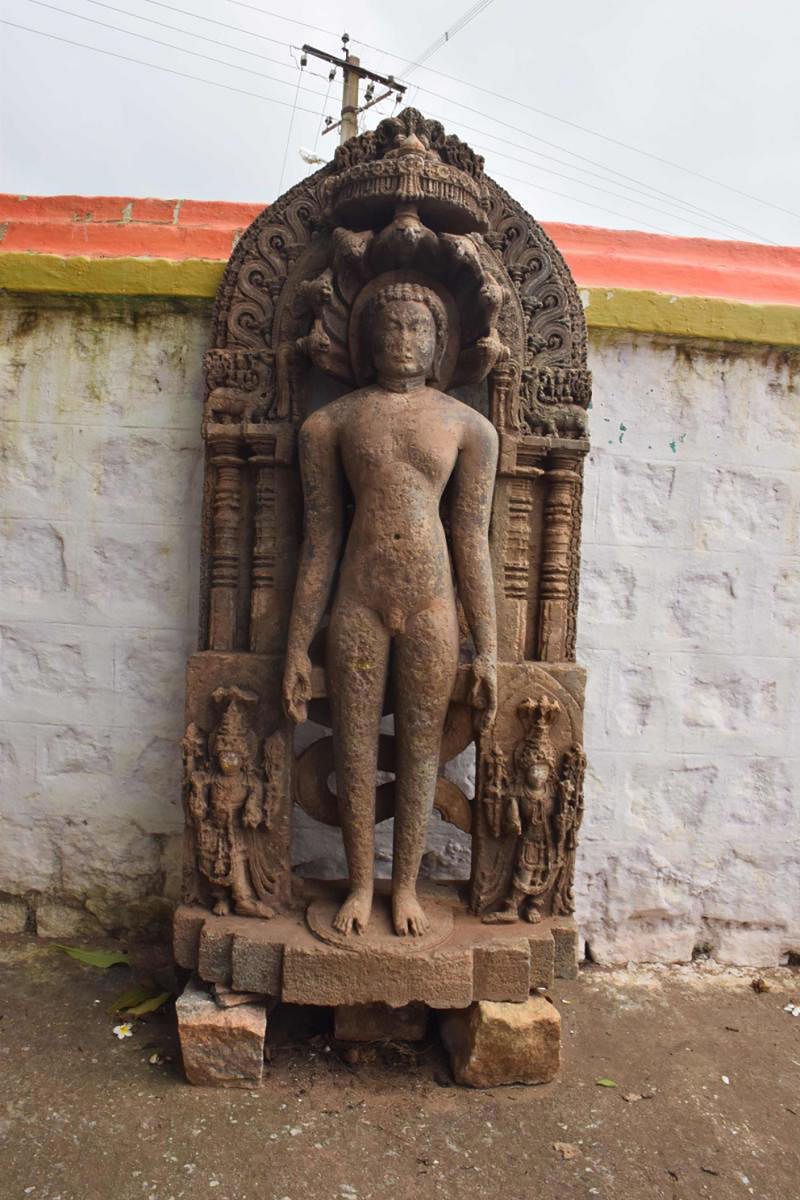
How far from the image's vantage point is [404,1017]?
8.26ft

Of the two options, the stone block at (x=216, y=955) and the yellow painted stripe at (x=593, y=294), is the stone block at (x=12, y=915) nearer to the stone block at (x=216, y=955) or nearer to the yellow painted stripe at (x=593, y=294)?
the stone block at (x=216, y=955)

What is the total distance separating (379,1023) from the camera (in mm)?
2506

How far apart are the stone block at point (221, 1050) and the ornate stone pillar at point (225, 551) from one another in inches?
48.2

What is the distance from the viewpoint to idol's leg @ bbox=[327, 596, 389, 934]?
2436 mm

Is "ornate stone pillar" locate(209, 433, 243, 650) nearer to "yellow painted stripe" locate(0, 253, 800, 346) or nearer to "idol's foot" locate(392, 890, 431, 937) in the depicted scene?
"yellow painted stripe" locate(0, 253, 800, 346)

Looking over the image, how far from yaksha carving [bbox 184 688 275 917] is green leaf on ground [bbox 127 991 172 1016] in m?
0.51

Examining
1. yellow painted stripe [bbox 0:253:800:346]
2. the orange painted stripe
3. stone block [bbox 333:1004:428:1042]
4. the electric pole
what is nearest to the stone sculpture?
stone block [bbox 333:1004:428:1042]

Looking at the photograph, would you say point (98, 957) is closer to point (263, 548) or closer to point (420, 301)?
point (263, 548)

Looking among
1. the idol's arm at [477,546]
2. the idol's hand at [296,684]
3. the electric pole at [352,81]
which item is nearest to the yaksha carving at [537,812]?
the idol's arm at [477,546]

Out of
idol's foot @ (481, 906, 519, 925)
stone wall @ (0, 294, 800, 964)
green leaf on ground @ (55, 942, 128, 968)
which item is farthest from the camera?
stone wall @ (0, 294, 800, 964)

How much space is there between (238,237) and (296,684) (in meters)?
2.07

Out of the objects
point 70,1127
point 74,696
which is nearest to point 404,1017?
point 70,1127

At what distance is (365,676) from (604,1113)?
60.9 inches

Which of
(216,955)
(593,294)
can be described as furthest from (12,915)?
(593,294)
